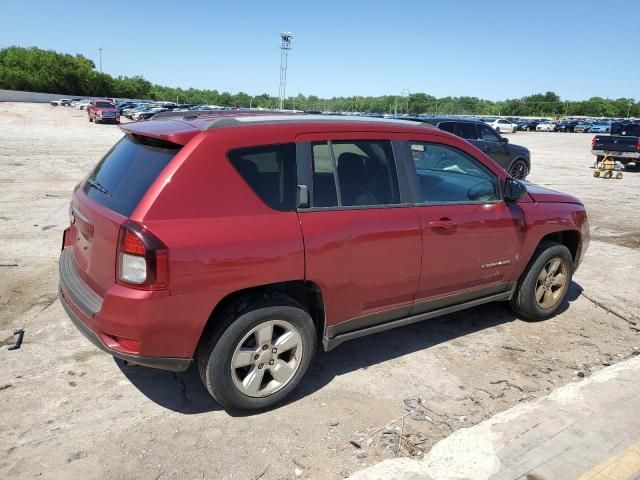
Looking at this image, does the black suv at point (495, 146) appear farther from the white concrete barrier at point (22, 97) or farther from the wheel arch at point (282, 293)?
the white concrete barrier at point (22, 97)

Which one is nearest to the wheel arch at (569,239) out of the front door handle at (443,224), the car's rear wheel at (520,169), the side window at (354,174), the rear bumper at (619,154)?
the front door handle at (443,224)

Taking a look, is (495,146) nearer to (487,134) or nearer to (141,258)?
(487,134)

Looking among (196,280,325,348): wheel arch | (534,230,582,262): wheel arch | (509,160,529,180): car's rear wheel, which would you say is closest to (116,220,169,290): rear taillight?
(196,280,325,348): wheel arch

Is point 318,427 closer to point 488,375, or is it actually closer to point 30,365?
point 488,375

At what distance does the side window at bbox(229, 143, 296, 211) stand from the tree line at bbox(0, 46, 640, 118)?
74.4 meters

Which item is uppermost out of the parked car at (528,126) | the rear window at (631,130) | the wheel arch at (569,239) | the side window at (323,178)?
the parked car at (528,126)

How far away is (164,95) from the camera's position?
5074 inches

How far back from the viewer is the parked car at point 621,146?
1891 centimetres

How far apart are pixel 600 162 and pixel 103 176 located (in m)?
19.8

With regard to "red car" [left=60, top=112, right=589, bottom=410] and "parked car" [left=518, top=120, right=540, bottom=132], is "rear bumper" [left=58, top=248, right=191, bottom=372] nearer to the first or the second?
"red car" [left=60, top=112, right=589, bottom=410]

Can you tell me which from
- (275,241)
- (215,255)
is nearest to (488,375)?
(275,241)

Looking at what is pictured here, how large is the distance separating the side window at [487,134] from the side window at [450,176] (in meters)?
10.8

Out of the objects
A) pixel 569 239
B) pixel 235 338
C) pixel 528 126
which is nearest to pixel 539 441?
pixel 235 338

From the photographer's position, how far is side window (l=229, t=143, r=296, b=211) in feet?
10.1
